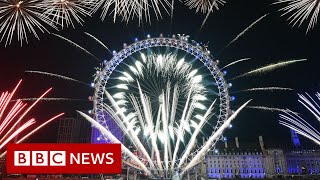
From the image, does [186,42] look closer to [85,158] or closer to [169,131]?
[169,131]

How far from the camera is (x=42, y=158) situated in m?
15.7

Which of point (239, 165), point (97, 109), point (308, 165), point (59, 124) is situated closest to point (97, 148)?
point (97, 109)

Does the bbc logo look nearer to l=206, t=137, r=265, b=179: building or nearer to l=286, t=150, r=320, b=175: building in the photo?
l=206, t=137, r=265, b=179: building

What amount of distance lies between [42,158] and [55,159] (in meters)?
0.59

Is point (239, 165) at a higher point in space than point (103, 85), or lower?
lower

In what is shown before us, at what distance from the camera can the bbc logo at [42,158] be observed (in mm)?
15719

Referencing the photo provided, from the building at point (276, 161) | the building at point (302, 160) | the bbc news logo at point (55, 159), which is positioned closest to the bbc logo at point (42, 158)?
the bbc news logo at point (55, 159)

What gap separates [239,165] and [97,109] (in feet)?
353

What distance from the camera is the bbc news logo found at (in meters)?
15.7

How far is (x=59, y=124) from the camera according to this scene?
16400 centimetres

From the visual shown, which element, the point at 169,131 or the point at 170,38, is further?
the point at 170,38

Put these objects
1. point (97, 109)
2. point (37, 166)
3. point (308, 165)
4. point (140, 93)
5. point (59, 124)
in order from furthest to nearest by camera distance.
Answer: point (59, 124)
point (308, 165)
point (97, 109)
point (140, 93)
point (37, 166)

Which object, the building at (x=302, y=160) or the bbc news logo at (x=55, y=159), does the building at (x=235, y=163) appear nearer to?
the building at (x=302, y=160)

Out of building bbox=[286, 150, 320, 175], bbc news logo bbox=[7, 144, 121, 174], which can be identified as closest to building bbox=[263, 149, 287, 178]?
building bbox=[286, 150, 320, 175]
